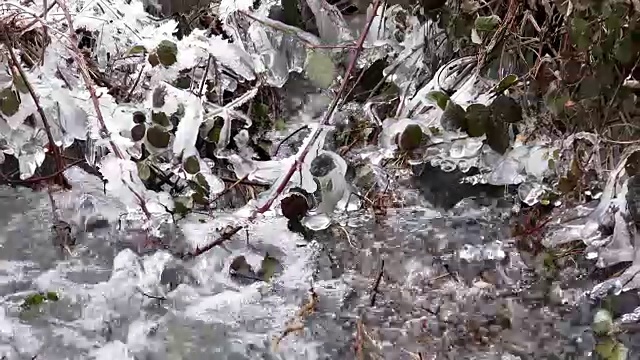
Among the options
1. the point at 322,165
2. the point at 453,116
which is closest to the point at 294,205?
the point at 322,165

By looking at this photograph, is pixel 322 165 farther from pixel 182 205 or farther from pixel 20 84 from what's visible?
pixel 20 84

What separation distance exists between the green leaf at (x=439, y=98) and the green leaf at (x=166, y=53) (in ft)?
0.87

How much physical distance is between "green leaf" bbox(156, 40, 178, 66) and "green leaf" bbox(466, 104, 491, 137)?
31cm

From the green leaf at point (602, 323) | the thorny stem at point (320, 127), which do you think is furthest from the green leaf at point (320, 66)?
the green leaf at point (602, 323)

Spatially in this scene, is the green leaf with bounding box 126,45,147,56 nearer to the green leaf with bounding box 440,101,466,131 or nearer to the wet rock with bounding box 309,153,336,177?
the wet rock with bounding box 309,153,336,177

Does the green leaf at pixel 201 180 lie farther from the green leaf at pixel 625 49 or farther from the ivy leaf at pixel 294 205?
the green leaf at pixel 625 49

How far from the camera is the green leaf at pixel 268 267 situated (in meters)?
0.78

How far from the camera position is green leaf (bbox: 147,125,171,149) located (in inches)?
29.1

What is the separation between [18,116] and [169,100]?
15cm

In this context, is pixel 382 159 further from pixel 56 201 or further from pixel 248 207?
pixel 56 201

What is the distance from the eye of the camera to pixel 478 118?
27.4 inches

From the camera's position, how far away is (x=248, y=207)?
0.77 metres

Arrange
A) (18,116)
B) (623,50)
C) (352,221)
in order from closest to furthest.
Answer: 1. (623,50)
2. (18,116)
3. (352,221)

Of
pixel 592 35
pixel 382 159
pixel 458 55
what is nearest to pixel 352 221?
pixel 382 159
